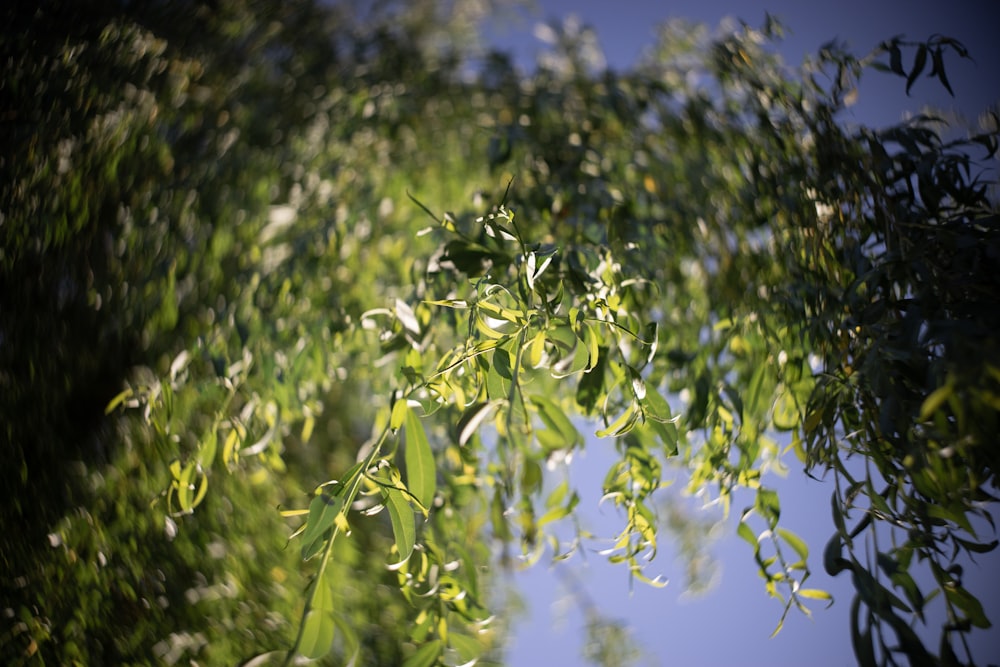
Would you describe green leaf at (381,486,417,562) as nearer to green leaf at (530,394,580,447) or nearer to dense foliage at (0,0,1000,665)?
dense foliage at (0,0,1000,665)

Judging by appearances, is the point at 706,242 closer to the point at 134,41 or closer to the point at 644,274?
the point at 644,274

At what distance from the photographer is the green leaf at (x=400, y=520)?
1.27 feet

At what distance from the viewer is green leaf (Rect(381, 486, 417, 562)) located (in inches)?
15.2

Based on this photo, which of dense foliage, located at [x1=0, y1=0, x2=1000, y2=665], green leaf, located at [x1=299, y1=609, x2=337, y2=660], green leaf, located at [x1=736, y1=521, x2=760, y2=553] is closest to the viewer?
green leaf, located at [x1=299, y1=609, x2=337, y2=660]

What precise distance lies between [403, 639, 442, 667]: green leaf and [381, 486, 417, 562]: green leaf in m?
0.08

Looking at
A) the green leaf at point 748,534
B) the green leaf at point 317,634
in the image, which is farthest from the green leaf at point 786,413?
the green leaf at point 317,634

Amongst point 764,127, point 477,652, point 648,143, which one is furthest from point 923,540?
point 648,143

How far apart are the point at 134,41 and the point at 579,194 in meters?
0.76

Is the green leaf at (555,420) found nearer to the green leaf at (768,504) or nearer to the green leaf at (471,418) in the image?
A: the green leaf at (471,418)

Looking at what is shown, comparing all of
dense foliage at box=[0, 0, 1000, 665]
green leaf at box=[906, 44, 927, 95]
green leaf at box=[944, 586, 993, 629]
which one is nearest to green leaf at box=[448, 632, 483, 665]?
dense foliage at box=[0, 0, 1000, 665]

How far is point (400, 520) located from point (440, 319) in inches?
11.8

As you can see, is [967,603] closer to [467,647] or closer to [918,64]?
[467,647]

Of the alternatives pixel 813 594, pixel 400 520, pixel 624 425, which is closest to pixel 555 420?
pixel 624 425

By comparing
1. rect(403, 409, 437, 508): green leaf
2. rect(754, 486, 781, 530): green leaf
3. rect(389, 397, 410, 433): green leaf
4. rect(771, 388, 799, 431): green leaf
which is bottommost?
rect(403, 409, 437, 508): green leaf
